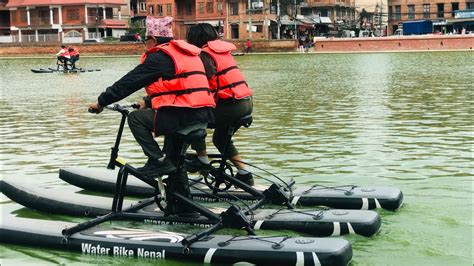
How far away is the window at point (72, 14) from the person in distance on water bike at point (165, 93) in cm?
11122

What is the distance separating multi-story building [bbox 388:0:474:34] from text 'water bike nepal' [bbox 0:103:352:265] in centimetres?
11402

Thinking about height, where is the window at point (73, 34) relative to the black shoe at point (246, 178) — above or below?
above

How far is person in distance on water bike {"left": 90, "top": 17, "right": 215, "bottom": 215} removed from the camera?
333 inches

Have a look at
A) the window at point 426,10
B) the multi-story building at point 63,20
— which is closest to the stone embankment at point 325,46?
the multi-story building at point 63,20

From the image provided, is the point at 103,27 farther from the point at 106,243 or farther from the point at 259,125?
the point at 106,243

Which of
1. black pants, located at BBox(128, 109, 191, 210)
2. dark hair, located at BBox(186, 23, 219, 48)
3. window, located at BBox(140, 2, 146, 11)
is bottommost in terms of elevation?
black pants, located at BBox(128, 109, 191, 210)

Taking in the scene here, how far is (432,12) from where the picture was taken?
126000mm

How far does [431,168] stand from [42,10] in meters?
112

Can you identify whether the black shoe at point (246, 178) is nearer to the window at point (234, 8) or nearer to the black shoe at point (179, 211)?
the black shoe at point (179, 211)

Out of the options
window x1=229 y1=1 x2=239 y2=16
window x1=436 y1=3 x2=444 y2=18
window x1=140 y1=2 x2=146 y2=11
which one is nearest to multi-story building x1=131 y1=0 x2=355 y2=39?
window x1=229 y1=1 x2=239 y2=16

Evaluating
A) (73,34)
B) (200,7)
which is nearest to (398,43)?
(200,7)

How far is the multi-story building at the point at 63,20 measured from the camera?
11613 centimetres

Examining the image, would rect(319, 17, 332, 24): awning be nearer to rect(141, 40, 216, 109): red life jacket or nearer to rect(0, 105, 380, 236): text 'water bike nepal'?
rect(0, 105, 380, 236): text 'water bike nepal'

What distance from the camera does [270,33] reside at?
4456 inches
